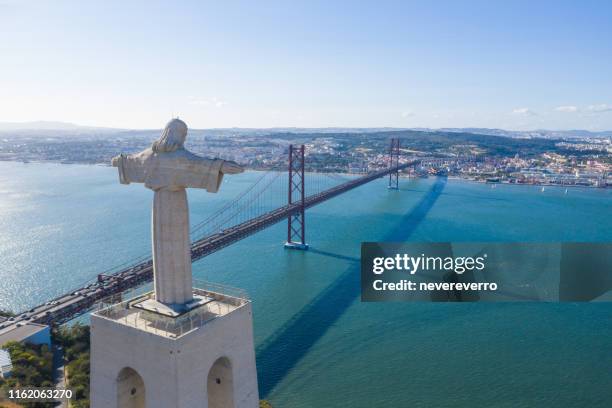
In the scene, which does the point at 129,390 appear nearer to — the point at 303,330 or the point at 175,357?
the point at 175,357

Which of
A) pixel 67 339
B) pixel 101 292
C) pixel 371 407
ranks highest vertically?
pixel 101 292

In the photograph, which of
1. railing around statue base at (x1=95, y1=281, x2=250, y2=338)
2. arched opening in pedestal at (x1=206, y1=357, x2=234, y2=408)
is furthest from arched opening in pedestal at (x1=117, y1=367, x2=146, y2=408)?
arched opening in pedestal at (x1=206, y1=357, x2=234, y2=408)

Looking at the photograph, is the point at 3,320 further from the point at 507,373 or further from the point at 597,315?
the point at 597,315

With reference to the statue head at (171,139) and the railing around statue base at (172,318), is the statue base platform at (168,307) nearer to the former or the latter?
the railing around statue base at (172,318)

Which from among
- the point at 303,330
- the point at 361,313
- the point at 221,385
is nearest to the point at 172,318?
the point at 221,385

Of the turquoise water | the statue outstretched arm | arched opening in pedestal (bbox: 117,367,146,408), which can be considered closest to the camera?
the statue outstretched arm

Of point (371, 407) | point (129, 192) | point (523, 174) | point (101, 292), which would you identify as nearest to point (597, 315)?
point (371, 407)

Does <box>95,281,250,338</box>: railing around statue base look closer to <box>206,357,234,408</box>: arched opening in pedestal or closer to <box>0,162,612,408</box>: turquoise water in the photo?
<box>206,357,234,408</box>: arched opening in pedestal
